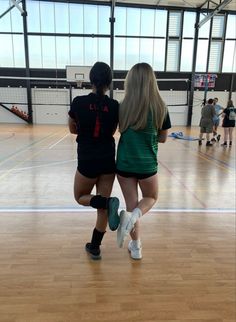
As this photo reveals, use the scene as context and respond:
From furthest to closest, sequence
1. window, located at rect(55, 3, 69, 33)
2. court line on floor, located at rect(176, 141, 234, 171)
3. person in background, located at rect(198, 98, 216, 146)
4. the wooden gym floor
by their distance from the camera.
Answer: window, located at rect(55, 3, 69, 33) < person in background, located at rect(198, 98, 216, 146) < court line on floor, located at rect(176, 141, 234, 171) < the wooden gym floor

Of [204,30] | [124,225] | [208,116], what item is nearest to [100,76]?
[124,225]

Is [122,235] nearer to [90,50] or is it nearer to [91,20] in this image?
[90,50]

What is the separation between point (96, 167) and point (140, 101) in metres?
0.55

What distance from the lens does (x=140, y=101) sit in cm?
185

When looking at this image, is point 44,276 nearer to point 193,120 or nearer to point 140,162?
point 140,162

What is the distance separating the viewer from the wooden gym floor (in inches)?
69.9

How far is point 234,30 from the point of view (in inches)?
646

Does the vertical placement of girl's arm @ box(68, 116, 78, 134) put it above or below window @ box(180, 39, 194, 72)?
below

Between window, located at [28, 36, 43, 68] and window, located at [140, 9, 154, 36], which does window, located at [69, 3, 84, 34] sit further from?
window, located at [140, 9, 154, 36]

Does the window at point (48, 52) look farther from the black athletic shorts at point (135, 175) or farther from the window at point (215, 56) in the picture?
the black athletic shorts at point (135, 175)

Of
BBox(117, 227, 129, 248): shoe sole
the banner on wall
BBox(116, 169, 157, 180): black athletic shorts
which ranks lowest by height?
BBox(117, 227, 129, 248): shoe sole

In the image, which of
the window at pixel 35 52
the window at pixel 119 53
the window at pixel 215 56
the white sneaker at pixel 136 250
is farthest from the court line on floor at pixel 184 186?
the window at pixel 215 56

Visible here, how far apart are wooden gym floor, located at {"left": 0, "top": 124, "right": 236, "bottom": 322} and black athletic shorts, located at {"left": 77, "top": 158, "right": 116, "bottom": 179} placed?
31.3 inches

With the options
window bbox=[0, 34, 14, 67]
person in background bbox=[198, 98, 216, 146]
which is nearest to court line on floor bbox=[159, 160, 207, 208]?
person in background bbox=[198, 98, 216, 146]
